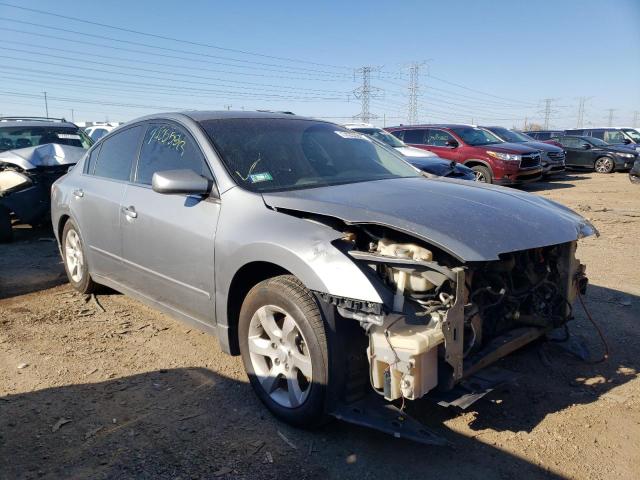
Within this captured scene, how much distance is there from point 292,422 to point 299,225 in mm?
1076

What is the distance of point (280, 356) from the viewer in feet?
9.65

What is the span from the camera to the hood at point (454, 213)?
2498mm

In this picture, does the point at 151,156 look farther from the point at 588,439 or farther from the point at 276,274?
the point at 588,439

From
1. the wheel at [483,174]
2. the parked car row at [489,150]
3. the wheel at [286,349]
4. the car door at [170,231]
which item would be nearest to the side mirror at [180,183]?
the car door at [170,231]

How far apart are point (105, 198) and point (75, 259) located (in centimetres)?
121

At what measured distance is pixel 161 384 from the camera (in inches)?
136

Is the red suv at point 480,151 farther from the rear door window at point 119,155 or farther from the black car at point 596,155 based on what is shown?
the rear door window at point 119,155

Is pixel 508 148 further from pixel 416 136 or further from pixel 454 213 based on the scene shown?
pixel 454 213

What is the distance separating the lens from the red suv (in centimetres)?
1354

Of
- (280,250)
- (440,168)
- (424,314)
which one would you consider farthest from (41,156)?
(424,314)

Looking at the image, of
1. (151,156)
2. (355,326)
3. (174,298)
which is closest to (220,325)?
(174,298)

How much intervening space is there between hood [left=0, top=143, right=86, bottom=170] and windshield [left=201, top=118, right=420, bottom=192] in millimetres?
4703

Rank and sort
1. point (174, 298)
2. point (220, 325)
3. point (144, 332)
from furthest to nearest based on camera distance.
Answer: point (144, 332) → point (174, 298) → point (220, 325)

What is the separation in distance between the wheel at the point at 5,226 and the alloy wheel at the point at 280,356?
6.02 meters
